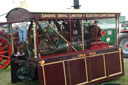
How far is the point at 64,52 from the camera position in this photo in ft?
16.8

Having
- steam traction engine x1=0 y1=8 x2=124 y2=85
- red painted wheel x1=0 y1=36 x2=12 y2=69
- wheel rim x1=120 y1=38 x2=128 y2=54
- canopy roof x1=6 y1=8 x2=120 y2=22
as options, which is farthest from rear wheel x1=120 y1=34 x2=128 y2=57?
red painted wheel x1=0 y1=36 x2=12 y2=69

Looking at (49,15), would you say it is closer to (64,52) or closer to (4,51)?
(64,52)

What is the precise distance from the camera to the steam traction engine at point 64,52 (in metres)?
4.19

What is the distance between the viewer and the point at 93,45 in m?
5.24

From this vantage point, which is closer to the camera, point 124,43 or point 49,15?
point 49,15

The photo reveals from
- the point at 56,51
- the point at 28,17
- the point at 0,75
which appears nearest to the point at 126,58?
the point at 56,51

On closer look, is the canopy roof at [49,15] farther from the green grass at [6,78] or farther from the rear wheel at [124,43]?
the rear wheel at [124,43]

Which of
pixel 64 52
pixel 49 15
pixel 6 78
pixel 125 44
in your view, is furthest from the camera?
pixel 125 44

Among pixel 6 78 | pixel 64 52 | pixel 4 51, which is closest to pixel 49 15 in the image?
pixel 64 52

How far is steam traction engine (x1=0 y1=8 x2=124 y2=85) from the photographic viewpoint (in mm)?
4191

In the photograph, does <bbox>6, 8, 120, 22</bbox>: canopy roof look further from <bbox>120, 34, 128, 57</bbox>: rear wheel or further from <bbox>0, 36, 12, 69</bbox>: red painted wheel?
<bbox>120, 34, 128, 57</bbox>: rear wheel

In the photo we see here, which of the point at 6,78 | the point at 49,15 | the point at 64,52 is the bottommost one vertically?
the point at 6,78

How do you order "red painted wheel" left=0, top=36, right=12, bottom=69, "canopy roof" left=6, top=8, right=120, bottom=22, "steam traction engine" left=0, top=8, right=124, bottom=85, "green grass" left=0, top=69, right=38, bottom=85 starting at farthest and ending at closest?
1. "red painted wheel" left=0, top=36, right=12, bottom=69
2. "green grass" left=0, top=69, right=38, bottom=85
3. "steam traction engine" left=0, top=8, right=124, bottom=85
4. "canopy roof" left=6, top=8, right=120, bottom=22

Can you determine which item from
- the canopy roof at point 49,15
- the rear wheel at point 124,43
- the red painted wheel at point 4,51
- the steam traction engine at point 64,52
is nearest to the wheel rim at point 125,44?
the rear wheel at point 124,43
